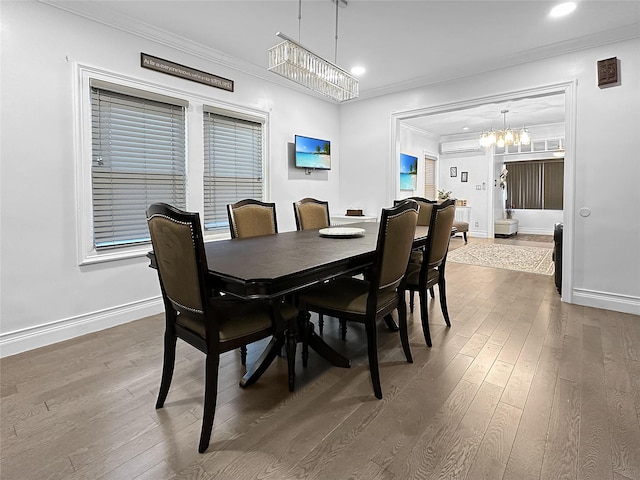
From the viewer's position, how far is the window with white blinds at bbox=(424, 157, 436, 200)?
8.56 m

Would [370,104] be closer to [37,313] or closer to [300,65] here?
[300,65]

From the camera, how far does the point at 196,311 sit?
1579 millimetres

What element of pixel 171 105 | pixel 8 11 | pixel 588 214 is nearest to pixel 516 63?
pixel 588 214

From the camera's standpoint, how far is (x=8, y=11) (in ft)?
7.89

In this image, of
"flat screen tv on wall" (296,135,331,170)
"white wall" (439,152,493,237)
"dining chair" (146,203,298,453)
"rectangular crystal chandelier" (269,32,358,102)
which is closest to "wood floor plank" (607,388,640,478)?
"dining chair" (146,203,298,453)

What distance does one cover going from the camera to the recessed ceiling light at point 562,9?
109 inches

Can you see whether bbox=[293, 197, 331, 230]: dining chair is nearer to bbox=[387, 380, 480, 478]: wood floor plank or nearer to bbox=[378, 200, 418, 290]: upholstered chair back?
bbox=[378, 200, 418, 290]: upholstered chair back

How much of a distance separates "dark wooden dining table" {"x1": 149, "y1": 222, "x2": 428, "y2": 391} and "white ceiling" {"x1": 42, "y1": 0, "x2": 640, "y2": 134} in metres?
1.84

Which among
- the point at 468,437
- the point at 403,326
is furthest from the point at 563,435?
the point at 403,326

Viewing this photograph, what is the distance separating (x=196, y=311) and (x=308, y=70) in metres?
1.88

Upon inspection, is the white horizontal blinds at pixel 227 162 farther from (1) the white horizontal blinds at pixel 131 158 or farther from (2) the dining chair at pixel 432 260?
(2) the dining chair at pixel 432 260

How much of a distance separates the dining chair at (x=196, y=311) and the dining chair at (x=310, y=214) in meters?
1.70

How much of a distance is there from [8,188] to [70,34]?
4.15ft

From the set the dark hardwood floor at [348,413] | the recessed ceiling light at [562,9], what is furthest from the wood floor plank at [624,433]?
the recessed ceiling light at [562,9]
